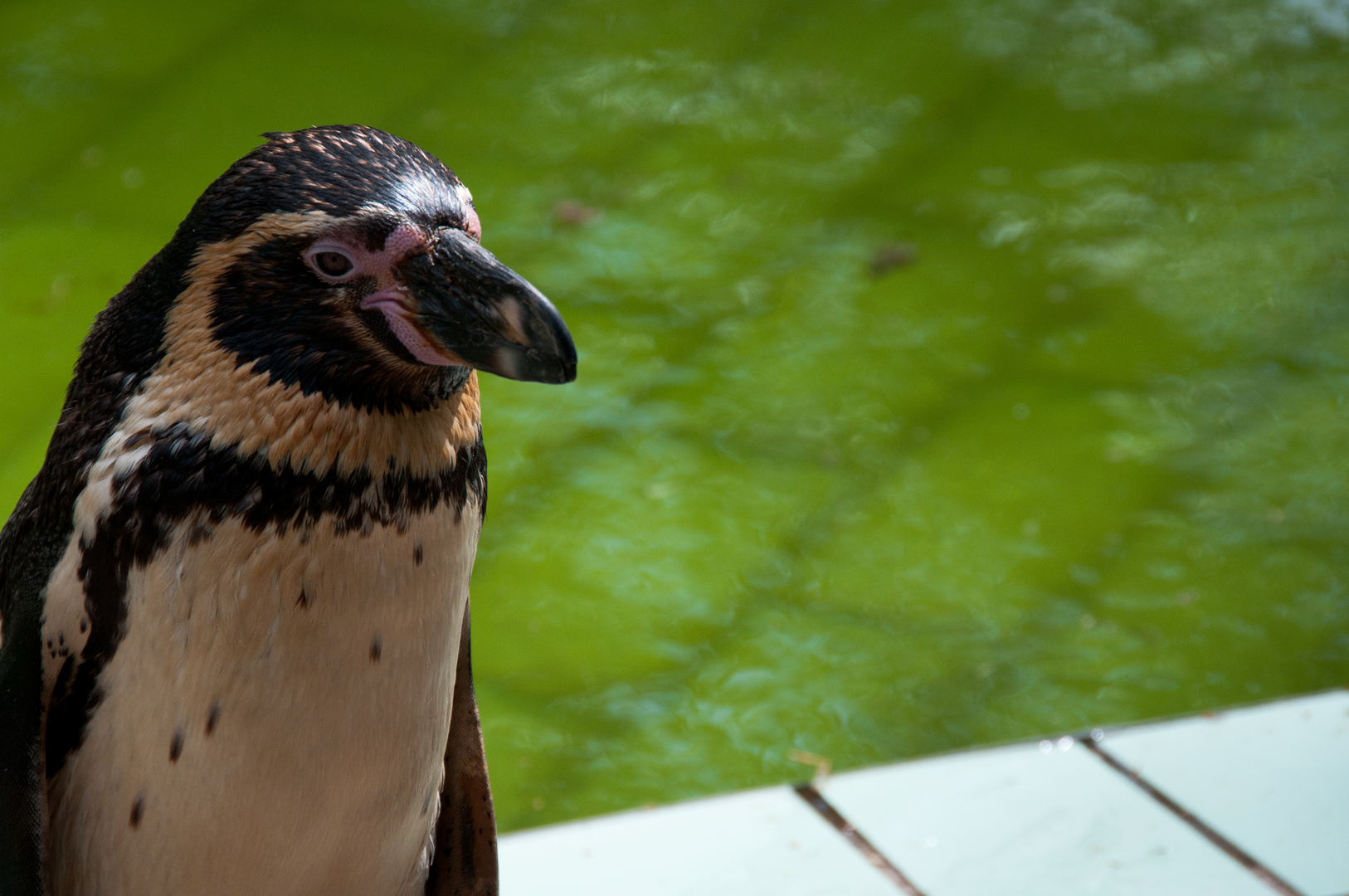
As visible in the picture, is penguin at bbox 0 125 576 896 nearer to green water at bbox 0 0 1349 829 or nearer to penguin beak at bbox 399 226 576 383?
penguin beak at bbox 399 226 576 383

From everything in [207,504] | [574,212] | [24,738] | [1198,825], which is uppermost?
[207,504]

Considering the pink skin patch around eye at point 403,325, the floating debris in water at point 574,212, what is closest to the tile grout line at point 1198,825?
the pink skin patch around eye at point 403,325

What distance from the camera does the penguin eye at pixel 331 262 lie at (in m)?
0.67

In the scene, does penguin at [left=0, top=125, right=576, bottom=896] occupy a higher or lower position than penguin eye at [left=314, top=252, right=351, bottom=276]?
lower

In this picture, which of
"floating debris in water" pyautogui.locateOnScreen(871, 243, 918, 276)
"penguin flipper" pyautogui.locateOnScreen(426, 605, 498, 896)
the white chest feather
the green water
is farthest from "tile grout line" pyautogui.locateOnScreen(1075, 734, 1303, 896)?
"floating debris in water" pyautogui.locateOnScreen(871, 243, 918, 276)

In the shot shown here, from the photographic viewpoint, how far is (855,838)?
131 centimetres

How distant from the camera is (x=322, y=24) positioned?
298 centimetres

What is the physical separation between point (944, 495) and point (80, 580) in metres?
1.39

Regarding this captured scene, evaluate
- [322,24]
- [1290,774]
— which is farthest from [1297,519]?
[322,24]

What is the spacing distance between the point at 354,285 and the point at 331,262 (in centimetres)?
2

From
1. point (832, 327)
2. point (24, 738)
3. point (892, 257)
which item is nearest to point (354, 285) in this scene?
Answer: point (24, 738)

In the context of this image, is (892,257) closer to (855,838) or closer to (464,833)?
(855,838)

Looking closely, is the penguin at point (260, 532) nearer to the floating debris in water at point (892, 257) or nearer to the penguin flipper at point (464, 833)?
the penguin flipper at point (464, 833)

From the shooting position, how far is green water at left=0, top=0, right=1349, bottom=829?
1644 millimetres
